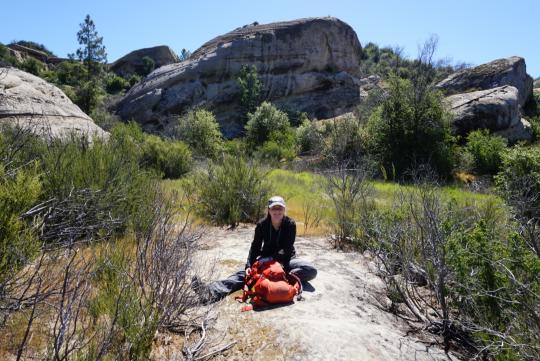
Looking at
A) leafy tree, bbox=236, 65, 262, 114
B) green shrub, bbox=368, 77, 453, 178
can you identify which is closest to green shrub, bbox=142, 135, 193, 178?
green shrub, bbox=368, 77, 453, 178

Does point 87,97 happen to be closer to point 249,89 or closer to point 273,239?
point 249,89

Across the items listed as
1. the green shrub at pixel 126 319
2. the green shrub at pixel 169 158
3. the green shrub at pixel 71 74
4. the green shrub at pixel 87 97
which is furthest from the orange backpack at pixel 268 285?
the green shrub at pixel 71 74

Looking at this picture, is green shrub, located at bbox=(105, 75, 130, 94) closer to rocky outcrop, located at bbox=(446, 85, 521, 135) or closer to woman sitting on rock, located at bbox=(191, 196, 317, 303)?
rocky outcrop, located at bbox=(446, 85, 521, 135)

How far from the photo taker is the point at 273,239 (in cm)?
489

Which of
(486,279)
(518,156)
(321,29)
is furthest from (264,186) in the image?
(321,29)

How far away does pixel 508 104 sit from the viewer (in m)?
22.2

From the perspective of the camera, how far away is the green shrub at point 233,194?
8062 millimetres

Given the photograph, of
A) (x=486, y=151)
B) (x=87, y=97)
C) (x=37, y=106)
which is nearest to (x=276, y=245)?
(x=37, y=106)

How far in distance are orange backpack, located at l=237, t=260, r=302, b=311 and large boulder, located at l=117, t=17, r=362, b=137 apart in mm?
30811

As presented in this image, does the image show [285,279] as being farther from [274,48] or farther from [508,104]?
[274,48]

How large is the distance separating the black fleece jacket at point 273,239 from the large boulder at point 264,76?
3036 cm

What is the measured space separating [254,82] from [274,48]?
4794mm

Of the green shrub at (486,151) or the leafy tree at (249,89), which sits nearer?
the green shrub at (486,151)

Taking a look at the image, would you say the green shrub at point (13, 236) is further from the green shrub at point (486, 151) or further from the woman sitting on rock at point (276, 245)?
the green shrub at point (486, 151)
